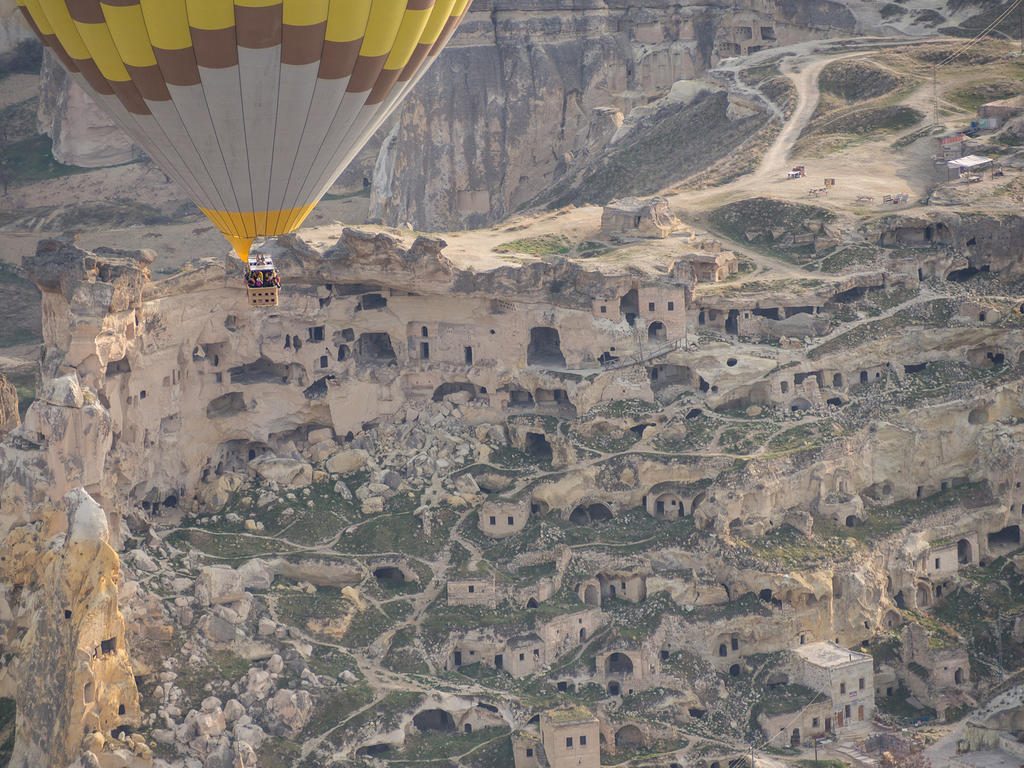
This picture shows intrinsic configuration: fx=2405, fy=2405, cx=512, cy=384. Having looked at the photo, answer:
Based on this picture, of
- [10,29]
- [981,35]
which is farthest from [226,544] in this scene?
[10,29]

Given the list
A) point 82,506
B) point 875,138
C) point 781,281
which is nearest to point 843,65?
point 875,138

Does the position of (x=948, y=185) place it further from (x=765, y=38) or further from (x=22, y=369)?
(x=22, y=369)

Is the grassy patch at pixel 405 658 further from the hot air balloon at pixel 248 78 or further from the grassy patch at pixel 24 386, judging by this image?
the grassy patch at pixel 24 386

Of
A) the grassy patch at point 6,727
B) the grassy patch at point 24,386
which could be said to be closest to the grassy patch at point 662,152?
the grassy patch at point 24,386

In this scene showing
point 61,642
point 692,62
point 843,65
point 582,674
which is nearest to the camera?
point 61,642

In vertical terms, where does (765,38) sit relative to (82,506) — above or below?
above

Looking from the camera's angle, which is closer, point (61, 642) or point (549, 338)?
point (61, 642)

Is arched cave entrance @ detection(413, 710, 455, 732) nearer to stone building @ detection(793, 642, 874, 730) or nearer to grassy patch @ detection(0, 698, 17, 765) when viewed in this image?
stone building @ detection(793, 642, 874, 730)
